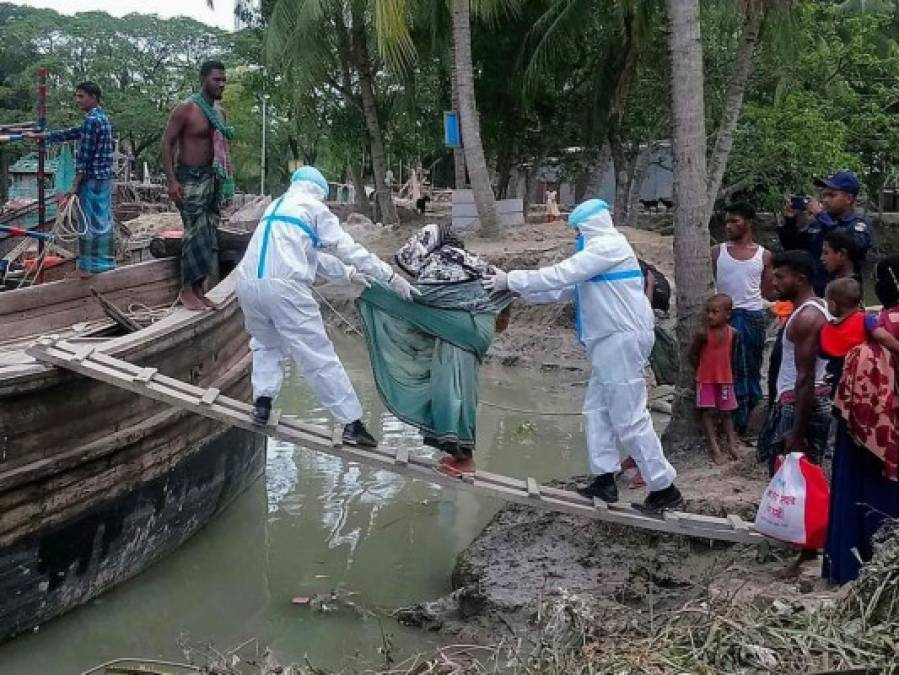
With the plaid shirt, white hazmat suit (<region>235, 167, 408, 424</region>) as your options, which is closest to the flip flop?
white hazmat suit (<region>235, 167, 408, 424</region>)

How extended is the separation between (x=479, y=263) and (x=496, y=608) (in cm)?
180

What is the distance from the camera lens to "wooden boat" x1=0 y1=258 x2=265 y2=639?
15.8 ft

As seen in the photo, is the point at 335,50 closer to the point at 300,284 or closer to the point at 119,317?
the point at 119,317

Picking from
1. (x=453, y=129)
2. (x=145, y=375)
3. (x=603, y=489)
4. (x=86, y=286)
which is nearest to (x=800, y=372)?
(x=603, y=489)

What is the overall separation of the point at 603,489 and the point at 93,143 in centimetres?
396

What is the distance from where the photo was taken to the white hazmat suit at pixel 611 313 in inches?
199

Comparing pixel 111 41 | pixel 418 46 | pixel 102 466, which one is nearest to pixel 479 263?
pixel 102 466

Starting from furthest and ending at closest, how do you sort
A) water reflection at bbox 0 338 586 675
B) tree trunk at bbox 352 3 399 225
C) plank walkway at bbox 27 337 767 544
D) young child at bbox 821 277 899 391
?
1. tree trunk at bbox 352 3 399 225
2. water reflection at bbox 0 338 586 675
3. plank walkway at bbox 27 337 767 544
4. young child at bbox 821 277 899 391

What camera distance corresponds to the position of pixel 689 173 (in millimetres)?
6605

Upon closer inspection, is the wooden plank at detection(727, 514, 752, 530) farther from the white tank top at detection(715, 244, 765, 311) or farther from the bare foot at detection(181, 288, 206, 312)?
the bare foot at detection(181, 288, 206, 312)

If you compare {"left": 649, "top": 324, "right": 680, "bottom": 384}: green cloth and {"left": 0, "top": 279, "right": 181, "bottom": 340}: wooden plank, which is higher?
{"left": 0, "top": 279, "right": 181, "bottom": 340}: wooden plank

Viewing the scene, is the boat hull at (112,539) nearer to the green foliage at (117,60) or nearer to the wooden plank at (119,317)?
the wooden plank at (119,317)

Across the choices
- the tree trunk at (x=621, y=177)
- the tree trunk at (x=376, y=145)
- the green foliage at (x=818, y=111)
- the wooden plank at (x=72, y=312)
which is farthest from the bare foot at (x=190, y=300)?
the tree trunk at (x=376, y=145)

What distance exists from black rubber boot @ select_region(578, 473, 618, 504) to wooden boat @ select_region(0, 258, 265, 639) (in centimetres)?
246
